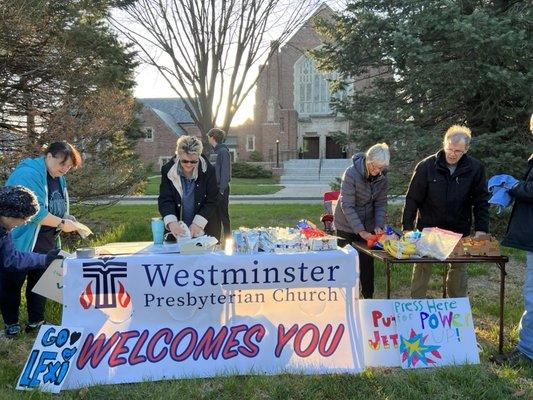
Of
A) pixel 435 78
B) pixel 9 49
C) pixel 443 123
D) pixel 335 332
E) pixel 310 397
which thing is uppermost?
pixel 9 49

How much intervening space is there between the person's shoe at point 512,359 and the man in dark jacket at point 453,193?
Answer: 2.42ft

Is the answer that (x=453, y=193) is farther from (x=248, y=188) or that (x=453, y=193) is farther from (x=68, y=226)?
(x=248, y=188)

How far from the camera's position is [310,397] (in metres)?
3.01

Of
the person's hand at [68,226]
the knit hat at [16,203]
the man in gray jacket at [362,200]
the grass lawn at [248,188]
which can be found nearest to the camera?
the knit hat at [16,203]

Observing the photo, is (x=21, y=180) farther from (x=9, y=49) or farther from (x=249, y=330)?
(x=9, y=49)

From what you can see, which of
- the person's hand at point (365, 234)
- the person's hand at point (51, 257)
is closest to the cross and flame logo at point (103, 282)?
the person's hand at point (51, 257)

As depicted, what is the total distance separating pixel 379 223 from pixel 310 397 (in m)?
2.01

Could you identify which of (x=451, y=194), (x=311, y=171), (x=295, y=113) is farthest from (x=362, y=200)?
(x=295, y=113)

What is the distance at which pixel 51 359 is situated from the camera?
3.08 meters

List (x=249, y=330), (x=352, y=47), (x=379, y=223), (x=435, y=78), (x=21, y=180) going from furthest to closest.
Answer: (x=352, y=47) → (x=435, y=78) → (x=379, y=223) → (x=21, y=180) → (x=249, y=330)

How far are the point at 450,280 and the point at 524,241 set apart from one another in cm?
103

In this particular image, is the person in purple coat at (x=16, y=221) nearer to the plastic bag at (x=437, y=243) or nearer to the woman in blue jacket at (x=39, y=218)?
the woman in blue jacket at (x=39, y=218)

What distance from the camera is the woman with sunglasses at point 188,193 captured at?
3.99 metres

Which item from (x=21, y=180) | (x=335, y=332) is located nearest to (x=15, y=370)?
(x=21, y=180)
